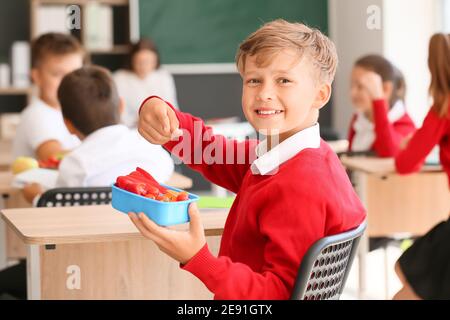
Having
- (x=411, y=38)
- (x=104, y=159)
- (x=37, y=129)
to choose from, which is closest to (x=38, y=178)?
(x=104, y=159)

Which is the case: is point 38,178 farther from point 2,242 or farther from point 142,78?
point 142,78

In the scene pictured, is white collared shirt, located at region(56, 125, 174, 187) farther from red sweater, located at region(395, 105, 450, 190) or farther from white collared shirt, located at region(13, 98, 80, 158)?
red sweater, located at region(395, 105, 450, 190)

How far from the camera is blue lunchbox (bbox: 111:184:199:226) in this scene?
142 centimetres

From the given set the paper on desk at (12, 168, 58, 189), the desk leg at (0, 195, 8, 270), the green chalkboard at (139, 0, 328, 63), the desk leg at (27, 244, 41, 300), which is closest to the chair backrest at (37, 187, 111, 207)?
the paper on desk at (12, 168, 58, 189)

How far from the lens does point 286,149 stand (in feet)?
5.16

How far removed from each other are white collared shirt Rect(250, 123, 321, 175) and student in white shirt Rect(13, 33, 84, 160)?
1920 mm

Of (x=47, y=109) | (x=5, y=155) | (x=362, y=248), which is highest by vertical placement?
(x=47, y=109)

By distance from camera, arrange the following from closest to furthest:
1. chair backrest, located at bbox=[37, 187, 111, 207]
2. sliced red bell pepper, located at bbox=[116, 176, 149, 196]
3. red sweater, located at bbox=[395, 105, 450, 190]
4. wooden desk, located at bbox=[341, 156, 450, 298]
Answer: sliced red bell pepper, located at bbox=[116, 176, 149, 196], chair backrest, located at bbox=[37, 187, 111, 207], red sweater, located at bbox=[395, 105, 450, 190], wooden desk, located at bbox=[341, 156, 450, 298]

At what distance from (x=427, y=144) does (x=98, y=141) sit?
4.18ft

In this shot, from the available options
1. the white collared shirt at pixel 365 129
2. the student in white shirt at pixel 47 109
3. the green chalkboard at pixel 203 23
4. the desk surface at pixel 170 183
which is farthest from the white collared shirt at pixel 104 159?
the green chalkboard at pixel 203 23

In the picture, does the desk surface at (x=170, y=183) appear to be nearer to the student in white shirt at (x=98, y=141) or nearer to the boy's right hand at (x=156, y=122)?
the student in white shirt at (x=98, y=141)

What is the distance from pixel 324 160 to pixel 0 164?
2.47 metres

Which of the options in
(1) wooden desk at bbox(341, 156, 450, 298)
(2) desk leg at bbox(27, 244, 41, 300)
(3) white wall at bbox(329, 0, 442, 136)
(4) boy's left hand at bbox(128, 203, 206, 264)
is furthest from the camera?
(3) white wall at bbox(329, 0, 442, 136)
